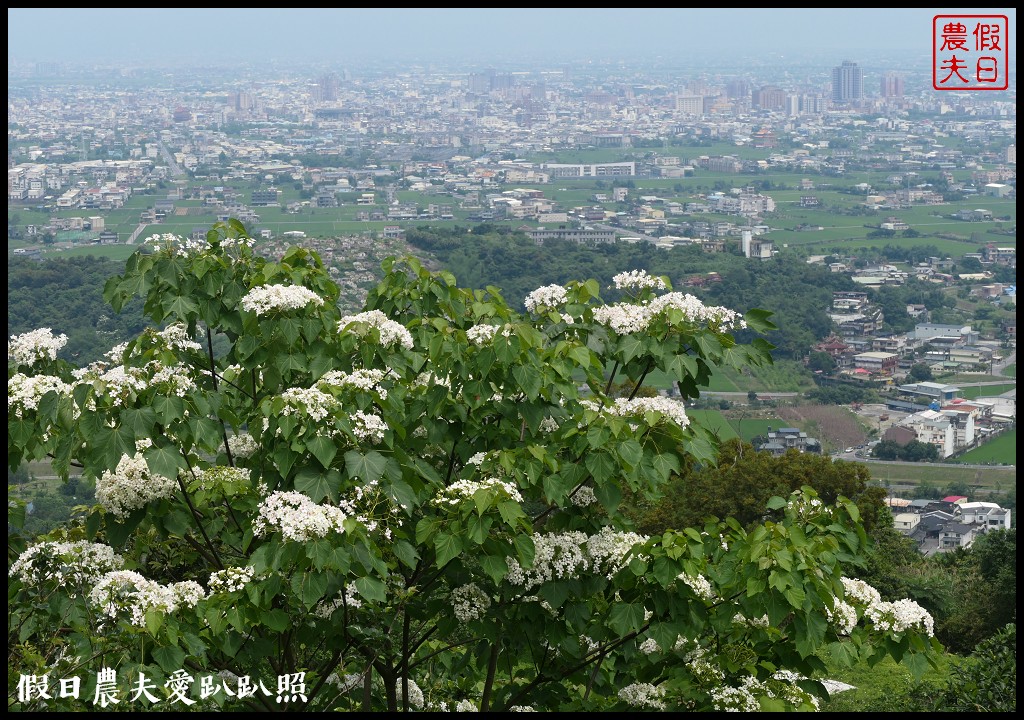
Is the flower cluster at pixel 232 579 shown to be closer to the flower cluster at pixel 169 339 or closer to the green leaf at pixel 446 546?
the green leaf at pixel 446 546

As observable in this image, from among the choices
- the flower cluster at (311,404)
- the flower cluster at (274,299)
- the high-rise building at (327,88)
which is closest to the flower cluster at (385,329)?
the flower cluster at (274,299)

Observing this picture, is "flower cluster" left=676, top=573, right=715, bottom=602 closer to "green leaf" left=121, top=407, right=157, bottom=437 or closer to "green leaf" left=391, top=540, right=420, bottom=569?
"green leaf" left=391, top=540, right=420, bottom=569

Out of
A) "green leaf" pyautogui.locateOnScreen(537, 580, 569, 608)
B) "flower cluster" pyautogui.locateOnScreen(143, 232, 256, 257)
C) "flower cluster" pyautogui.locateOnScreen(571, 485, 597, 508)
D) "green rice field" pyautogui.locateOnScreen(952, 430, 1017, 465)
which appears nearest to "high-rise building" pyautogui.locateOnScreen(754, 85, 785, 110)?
"green rice field" pyautogui.locateOnScreen(952, 430, 1017, 465)

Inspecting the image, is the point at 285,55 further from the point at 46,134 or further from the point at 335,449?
the point at 335,449

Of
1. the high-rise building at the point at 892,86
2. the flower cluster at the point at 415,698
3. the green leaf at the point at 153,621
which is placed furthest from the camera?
the high-rise building at the point at 892,86

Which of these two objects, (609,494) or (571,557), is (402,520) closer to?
(571,557)

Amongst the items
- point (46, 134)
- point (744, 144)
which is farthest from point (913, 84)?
point (46, 134)
